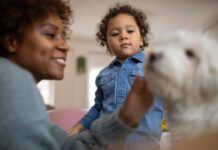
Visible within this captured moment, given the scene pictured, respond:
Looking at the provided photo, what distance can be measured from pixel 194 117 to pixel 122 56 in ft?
1.95

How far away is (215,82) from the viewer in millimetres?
578

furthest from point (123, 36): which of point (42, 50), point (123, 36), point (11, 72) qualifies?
point (11, 72)

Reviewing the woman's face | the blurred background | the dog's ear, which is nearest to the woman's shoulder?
the woman's face

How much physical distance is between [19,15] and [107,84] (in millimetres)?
427

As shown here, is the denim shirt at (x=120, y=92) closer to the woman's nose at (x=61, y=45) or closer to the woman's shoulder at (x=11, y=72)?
the woman's nose at (x=61, y=45)

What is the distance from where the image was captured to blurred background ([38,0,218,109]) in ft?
10.2

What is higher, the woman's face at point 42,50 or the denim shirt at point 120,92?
the woman's face at point 42,50

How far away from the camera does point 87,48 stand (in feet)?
14.1

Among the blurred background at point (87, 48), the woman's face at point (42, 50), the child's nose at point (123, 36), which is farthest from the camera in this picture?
the blurred background at point (87, 48)

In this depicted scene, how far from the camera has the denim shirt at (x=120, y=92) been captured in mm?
1035

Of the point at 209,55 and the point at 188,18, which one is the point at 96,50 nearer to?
the point at 188,18

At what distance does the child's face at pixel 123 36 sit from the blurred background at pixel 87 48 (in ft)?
6.10

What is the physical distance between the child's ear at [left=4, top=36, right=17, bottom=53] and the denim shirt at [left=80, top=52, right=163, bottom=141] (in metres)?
0.39

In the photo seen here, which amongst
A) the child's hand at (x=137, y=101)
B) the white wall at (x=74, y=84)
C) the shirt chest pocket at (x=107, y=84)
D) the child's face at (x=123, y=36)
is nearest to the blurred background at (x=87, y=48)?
the white wall at (x=74, y=84)
